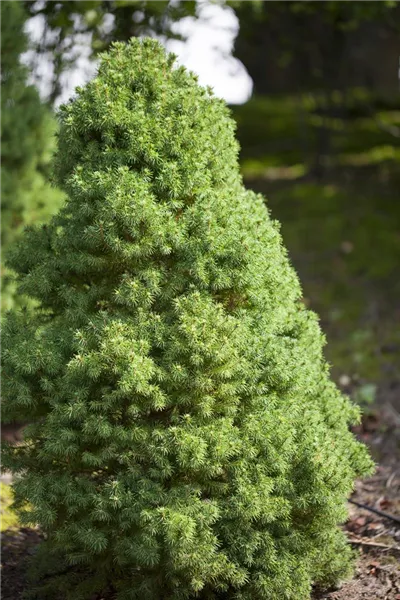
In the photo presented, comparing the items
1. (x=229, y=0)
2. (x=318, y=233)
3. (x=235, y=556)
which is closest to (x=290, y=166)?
(x=318, y=233)

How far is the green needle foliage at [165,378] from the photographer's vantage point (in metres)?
3.13

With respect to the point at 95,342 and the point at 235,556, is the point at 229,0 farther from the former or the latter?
the point at 235,556

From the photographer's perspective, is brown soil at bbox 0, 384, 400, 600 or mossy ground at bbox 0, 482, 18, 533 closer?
brown soil at bbox 0, 384, 400, 600

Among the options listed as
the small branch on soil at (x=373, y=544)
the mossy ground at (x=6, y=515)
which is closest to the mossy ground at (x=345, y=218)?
the small branch on soil at (x=373, y=544)

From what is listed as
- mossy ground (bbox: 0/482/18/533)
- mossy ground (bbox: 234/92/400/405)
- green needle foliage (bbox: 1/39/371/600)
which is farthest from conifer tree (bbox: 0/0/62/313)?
mossy ground (bbox: 234/92/400/405)

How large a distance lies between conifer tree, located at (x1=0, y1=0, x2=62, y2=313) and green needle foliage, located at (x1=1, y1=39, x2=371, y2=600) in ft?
8.22

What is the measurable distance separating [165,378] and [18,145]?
3.47 metres

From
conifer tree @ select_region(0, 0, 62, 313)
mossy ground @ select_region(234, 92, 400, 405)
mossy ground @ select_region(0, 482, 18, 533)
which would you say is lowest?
mossy ground @ select_region(0, 482, 18, 533)

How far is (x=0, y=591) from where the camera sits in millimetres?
3834

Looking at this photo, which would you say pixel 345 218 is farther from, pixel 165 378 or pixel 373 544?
pixel 165 378

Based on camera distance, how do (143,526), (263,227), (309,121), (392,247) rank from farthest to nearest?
(309,121)
(392,247)
(263,227)
(143,526)

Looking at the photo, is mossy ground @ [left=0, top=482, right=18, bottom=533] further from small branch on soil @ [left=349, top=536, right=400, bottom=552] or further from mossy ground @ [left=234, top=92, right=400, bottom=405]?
mossy ground @ [left=234, top=92, right=400, bottom=405]

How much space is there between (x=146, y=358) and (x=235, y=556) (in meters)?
0.97

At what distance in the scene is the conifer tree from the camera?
577cm
